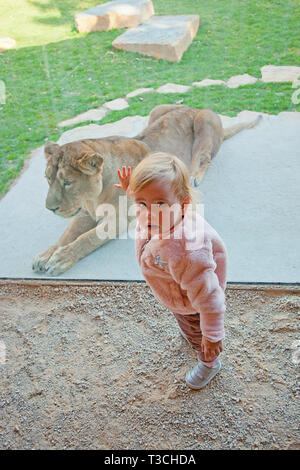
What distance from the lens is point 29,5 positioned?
193 cm

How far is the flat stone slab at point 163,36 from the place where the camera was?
6.62 feet

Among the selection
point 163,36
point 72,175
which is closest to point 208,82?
point 163,36

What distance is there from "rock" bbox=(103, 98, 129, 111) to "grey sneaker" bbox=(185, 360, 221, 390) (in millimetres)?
1531

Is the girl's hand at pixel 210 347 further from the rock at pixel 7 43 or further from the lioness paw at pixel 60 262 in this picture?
the rock at pixel 7 43

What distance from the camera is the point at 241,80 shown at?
2.19 m

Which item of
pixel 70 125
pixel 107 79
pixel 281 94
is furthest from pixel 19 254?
pixel 281 94

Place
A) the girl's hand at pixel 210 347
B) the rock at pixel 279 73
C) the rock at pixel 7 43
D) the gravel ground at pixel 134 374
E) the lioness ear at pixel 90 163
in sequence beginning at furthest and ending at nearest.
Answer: the rock at pixel 279 73, the rock at pixel 7 43, the lioness ear at pixel 90 163, the gravel ground at pixel 134 374, the girl's hand at pixel 210 347

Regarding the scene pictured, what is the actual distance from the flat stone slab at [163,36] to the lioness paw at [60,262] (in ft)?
3.65

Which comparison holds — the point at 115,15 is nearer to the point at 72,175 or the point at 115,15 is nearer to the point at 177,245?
the point at 72,175

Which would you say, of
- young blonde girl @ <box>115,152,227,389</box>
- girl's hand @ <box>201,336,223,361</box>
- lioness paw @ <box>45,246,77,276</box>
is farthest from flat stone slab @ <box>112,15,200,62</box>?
girl's hand @ <box>201,336,223,361</box>

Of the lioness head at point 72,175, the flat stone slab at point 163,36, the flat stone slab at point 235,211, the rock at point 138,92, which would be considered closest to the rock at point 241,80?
the flat stone slab at point 235,211

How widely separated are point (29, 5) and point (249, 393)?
1970mm

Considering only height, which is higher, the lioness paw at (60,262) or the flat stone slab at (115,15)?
the flat stone slab at (115,15)
